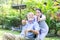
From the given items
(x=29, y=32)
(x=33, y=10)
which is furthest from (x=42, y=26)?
(x=33, y=10)

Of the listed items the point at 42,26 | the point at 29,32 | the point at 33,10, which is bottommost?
the point at 33,10

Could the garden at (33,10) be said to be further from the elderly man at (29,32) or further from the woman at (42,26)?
the elderly man at (29,32)

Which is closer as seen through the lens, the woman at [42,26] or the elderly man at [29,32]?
the elderly man at [29,32]

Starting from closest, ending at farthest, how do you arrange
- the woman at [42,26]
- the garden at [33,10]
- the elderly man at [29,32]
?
1. the elderly man at [29,32]
2. the woman at [42,26]
3. the garden at [33,10]

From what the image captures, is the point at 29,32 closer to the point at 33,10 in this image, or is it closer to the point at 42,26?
the point at 42,26

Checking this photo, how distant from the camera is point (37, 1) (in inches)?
397

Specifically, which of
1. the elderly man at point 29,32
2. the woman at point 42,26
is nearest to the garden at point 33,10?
the woman at point 42,26

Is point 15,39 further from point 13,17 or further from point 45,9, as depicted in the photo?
point 13,17

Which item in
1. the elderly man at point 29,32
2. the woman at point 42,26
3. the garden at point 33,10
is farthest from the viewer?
the garden at point 33,10

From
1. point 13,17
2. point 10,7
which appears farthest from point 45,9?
point 10,7

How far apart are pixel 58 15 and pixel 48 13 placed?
45 centimetres

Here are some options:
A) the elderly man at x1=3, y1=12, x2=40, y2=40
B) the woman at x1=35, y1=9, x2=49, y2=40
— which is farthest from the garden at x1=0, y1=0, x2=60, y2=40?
the elderly man at x1=3, y1=12, x2=40, y2=40

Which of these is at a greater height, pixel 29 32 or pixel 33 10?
pixel 29 32

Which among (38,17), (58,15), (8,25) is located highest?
(38,17)
